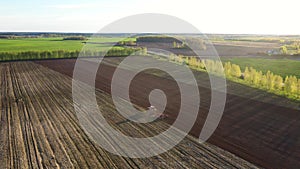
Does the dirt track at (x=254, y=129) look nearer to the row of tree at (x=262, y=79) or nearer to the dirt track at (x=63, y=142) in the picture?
the dirt track at (x=63, y=142)

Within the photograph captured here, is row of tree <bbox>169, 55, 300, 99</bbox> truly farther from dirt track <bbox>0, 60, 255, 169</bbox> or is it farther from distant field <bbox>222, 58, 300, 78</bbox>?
dirt track <bbox>0, 60, 255, 169</bbox>

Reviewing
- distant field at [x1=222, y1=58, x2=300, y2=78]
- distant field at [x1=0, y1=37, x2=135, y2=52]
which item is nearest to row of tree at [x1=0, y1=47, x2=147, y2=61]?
distant field at [x1=0, y1=37, x2=135, y2=52]

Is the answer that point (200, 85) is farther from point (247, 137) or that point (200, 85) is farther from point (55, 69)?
point (55, 69)

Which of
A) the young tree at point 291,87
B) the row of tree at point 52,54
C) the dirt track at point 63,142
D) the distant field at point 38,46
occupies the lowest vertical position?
the dirt track at point 63,142

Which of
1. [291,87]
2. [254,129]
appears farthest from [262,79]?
[254,129]

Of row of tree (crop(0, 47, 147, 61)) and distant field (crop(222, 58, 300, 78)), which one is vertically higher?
row of tree (crop(0, 47, 147, 61))

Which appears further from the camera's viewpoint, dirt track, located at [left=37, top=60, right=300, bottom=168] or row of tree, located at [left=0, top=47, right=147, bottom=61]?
row of tree, located at [left=0, top=47, right=147, bottom=61]

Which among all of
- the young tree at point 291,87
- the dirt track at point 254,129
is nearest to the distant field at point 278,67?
the young tree at point 291,87

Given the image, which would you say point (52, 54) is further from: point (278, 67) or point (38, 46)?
point (278, 67)
